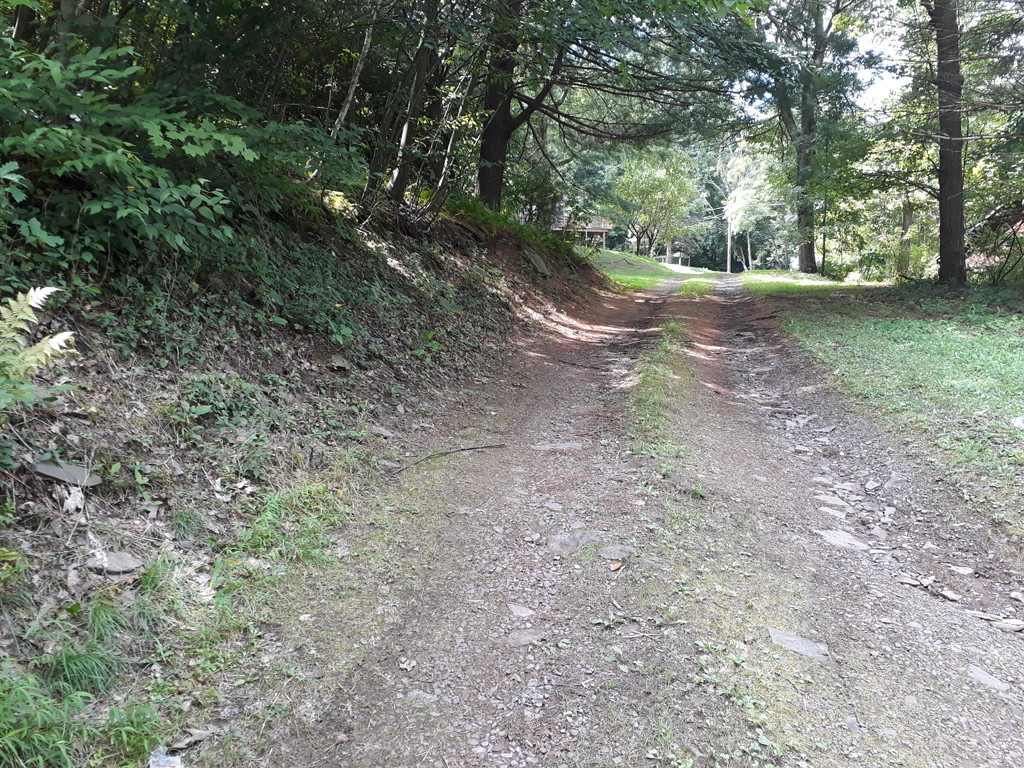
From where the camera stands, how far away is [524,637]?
301cm

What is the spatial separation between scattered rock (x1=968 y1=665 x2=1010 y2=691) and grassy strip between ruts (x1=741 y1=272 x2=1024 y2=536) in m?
1.50

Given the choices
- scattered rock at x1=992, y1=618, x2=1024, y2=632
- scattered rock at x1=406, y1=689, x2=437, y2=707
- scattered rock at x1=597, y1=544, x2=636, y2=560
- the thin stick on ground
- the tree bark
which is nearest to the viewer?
scattered rock at x1=406, y1=689, x2=437, y2=707

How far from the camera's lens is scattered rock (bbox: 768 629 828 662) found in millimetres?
2928

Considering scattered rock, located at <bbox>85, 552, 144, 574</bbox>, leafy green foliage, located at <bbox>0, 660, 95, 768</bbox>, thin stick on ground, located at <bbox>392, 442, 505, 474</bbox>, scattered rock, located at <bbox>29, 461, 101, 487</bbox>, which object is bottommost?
leafy green foliage, located at <bbox>0, 660, 95, 768</bbox>

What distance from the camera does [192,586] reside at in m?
3.00

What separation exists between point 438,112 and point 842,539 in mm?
8429

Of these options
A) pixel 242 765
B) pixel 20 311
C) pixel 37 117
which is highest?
pixel 37 117

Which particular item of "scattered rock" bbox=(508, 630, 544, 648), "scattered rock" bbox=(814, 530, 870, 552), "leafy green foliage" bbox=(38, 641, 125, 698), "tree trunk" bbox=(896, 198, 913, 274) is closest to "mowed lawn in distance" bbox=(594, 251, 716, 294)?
"tree trunk" bbox=(896, 198, 913, 274)

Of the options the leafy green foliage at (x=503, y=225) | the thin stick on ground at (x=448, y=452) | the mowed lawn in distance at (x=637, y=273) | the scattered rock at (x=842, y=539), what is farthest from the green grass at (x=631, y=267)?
the scattered rock at (x=842, y=539)

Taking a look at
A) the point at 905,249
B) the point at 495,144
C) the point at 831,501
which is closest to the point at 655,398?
the point at 831,501

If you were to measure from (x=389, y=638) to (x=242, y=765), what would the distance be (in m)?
0.85

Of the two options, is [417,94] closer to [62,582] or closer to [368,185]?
[368,185]

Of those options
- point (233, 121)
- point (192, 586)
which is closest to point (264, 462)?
point (192, 586)

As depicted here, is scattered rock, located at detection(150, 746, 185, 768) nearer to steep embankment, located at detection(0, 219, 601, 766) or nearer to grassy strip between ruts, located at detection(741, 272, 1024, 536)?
steep embankment, located at detection(0, 219, 601, 766)
